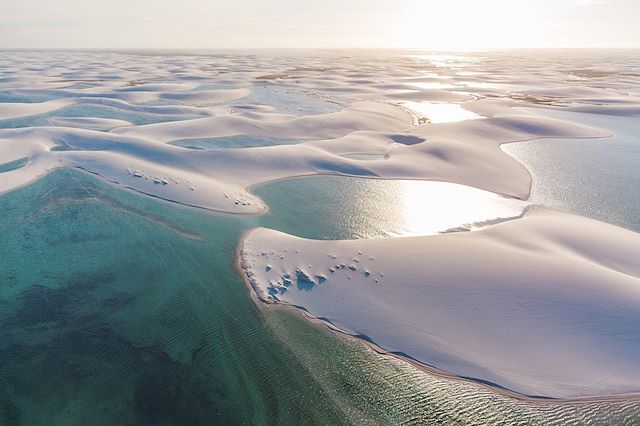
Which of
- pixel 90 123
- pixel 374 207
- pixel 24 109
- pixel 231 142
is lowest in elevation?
pixel 374 207

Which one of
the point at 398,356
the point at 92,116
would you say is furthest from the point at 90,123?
the point at 398,356

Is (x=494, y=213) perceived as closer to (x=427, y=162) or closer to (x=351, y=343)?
(x=427, y=162)

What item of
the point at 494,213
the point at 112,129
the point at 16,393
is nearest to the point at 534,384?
the point at 494,213

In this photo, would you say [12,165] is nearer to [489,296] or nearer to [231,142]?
[231,142]

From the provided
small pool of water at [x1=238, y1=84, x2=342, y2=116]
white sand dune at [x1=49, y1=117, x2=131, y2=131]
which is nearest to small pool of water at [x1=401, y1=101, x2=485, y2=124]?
small pool of water at [x1=238, y1=84, x2=342, y2=116]

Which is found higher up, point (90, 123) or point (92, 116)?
point (92, 116)

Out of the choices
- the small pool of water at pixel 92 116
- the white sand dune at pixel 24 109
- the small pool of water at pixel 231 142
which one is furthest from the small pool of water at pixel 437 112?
the white sand dune at pixel 24 109

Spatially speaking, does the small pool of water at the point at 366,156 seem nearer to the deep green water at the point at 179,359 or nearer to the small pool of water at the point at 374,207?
the small pool of water at the point at 374,207

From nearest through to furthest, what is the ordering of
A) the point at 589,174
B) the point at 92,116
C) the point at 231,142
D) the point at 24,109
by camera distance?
the point at 589,174
the point at 231,142
the point at 92,116
the point at 24,109
